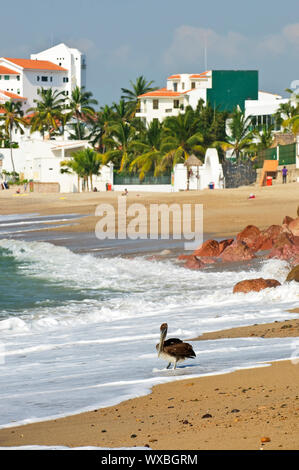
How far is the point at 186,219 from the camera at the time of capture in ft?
102

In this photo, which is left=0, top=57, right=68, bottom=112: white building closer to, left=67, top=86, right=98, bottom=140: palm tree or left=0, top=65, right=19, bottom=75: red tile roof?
left=0, top=65, right=19, bottom=75: red tile roof

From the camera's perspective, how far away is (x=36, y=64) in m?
135

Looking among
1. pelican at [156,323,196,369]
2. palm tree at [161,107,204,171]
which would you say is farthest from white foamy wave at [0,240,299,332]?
palm tree at [161,107,204,171]

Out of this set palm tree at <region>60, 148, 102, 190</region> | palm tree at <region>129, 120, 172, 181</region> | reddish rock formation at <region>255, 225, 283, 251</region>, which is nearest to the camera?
reddish rock formation at <region>255, 225, 283, 251</region>

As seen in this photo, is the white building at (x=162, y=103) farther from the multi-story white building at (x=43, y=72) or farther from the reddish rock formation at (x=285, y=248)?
the reddish rock formation at (x=285, y=248)

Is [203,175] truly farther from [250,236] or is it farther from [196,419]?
[196,419]

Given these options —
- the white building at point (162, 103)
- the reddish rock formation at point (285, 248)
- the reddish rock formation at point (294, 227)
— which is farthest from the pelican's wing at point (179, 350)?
the white building at point (162, 103)

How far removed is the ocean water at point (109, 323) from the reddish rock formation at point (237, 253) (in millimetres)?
621

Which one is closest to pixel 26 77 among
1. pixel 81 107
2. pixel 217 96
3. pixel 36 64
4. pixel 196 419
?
pixel 36 64

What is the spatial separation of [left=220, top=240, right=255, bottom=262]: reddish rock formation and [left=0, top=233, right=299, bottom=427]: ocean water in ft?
2.04

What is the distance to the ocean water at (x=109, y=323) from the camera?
7.25m

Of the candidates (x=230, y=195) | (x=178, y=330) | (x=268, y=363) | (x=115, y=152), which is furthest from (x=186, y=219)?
(x=115, y=152)

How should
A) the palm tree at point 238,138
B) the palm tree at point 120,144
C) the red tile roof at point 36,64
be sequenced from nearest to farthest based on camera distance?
the palm tree at point 238,138 → the palm tree at point 120,144 → the red tile roof at point 36,64

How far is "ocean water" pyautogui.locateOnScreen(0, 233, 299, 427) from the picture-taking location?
7.25 meters
